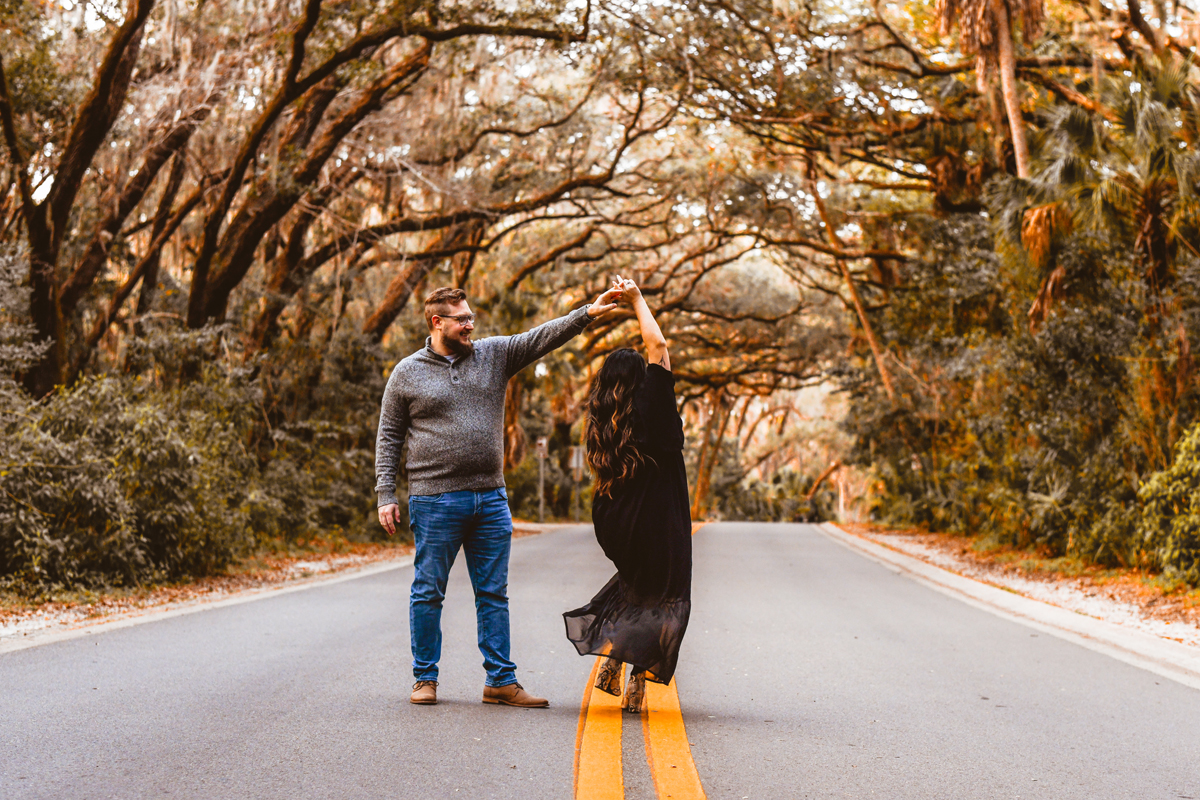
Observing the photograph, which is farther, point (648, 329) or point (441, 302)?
point (441, 302)

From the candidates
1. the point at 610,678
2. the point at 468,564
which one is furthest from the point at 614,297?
the point at 610,678

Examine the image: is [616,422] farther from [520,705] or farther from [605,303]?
[520,705]

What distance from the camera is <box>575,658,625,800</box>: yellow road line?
4.07 metres

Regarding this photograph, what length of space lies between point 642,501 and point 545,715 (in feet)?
3.88

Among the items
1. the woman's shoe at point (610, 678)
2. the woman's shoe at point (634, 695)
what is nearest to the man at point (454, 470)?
the woman's shoe at point (610, 678)

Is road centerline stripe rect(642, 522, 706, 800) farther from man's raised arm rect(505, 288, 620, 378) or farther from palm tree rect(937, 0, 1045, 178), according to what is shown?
palm tree rect(937, 0, 1045, 178)

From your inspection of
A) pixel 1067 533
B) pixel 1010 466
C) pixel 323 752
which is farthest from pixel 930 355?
pixel 323 752

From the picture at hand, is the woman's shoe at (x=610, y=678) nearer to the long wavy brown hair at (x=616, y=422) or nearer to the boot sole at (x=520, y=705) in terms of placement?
the boot sole at (x=520, y=705)

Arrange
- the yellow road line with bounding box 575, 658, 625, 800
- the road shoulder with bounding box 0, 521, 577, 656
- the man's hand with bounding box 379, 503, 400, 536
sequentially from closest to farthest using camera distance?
the yellow road line with bounding box 575, 658, 625, 800 → the man's hand with bounding box 379, 503, 400, 536 → the road shoulder with bounding box 0, 521, 577, 656

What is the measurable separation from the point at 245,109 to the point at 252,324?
12.3 ft

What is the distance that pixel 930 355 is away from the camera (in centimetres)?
2214

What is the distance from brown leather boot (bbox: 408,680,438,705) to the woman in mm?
815

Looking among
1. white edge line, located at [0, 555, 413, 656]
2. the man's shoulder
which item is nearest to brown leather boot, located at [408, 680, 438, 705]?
the man's shoulder

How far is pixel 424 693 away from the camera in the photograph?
5434 mm
